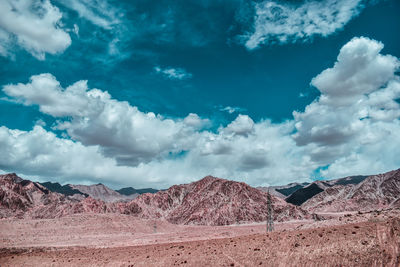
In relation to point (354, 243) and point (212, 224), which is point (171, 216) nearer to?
point (212, 224)

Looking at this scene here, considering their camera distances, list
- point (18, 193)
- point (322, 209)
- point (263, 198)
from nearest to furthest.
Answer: point (263, 198)
point (18, 193)
point (322, 209)

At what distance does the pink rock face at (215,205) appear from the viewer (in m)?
128

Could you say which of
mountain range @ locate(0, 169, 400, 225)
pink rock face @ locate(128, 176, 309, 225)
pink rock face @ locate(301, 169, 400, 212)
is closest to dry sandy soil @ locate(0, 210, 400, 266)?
pink rock face @ locate(128, 176, 309, 225)

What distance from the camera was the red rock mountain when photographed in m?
130

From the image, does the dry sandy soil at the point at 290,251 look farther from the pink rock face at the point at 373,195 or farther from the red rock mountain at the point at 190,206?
the pink rock face at the point at 373,195

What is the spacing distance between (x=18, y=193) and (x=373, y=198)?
225538mm

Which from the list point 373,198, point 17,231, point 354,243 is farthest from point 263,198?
point 354,243

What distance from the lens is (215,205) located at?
463 ft

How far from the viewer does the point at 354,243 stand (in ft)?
67.3

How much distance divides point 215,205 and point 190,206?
59.0ft

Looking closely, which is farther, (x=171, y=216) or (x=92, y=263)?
(x=171, y=216)

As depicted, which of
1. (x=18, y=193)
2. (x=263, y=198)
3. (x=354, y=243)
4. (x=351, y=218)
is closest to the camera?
(x=354, y=243)

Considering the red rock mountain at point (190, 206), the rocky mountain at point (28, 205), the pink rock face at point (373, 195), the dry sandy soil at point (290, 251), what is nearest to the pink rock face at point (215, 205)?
the red rock mountain at point (190, 206)

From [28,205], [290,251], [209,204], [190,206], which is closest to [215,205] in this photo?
[209,204]
